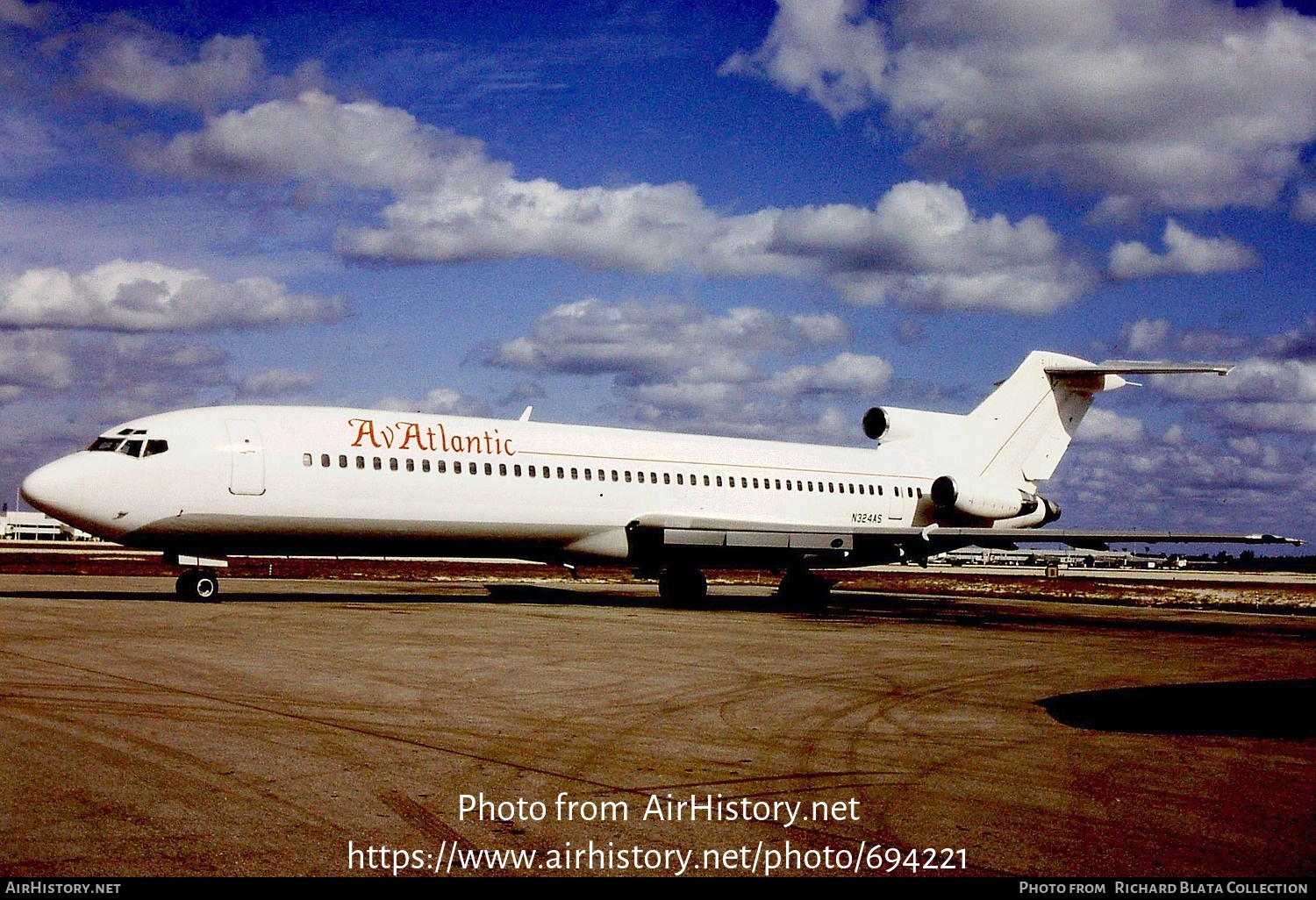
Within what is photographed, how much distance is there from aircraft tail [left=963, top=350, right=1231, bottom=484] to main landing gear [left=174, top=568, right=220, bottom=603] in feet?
72.0

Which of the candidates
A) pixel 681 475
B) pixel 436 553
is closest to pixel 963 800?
pixel 436 553

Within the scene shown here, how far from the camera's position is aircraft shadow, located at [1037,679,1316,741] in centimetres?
1009

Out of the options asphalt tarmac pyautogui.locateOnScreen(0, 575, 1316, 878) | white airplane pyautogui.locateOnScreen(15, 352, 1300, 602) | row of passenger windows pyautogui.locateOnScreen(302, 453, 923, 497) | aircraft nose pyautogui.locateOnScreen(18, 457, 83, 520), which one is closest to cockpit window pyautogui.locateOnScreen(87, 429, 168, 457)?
white airplane pyautogui.locateOnScreen(15, 352, 1300, 602)

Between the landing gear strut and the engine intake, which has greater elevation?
the engine intake

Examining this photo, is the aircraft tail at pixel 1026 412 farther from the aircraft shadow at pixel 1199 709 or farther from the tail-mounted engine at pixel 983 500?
the aircraft shadow at pixel 1199 709

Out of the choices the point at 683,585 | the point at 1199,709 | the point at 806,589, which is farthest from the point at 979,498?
the point at 1199,709

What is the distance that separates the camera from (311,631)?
17.3 meters

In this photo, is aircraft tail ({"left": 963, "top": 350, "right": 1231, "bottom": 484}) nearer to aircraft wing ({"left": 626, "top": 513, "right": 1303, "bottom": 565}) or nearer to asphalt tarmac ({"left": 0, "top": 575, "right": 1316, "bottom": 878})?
aircraft wing ({"left": 626, "top": 513, "right": 1303, "bottom": 565})

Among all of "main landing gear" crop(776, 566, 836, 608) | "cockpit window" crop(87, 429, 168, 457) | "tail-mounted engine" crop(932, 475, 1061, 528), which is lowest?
"main landing gear" crop(776, 566, 836, 608)

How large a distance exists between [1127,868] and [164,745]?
20.9 feet

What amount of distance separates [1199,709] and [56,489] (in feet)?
63.1

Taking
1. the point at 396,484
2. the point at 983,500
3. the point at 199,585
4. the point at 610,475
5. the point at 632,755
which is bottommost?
the point at 632,755

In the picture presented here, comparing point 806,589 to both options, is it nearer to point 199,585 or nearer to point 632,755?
point 199,585

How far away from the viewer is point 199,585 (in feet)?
77.2
